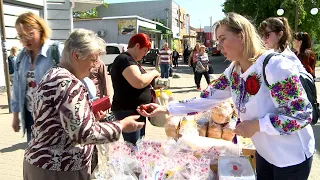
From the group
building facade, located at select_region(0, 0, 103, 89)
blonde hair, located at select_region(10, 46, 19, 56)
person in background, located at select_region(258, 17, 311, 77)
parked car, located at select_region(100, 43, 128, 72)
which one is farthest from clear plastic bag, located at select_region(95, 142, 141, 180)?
parked car, located at select_region(100, 43, 128, 72)

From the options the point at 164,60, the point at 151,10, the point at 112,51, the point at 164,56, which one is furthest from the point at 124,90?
the point at 151,10

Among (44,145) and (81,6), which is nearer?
(44,145)

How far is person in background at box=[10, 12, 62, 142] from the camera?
8.35 feet

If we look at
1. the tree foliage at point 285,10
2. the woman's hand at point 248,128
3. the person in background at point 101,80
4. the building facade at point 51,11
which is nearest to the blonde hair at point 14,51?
the building facade at point 51,11

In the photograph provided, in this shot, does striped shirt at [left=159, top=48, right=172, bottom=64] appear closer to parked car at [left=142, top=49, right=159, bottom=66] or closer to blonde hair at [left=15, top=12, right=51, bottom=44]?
blonde hair at [left=15, top=12, right=51, bottom=44]

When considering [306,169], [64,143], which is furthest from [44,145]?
[306,169]

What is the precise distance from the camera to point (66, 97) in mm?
1493

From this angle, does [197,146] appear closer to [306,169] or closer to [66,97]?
[306,169]

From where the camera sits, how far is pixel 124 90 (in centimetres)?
295

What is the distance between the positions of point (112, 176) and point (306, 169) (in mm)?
1298

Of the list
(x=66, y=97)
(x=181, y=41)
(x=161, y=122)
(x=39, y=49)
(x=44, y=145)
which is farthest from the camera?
(x=181, y=41)

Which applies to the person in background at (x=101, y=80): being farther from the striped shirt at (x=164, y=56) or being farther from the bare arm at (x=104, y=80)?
the striped shirt at (x=164, y=56)

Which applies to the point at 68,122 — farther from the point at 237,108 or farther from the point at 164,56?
the point at 164,56

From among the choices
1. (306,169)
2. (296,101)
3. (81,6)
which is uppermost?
(81,6)
